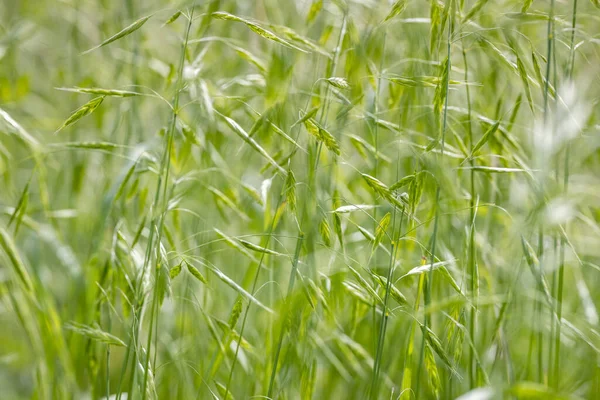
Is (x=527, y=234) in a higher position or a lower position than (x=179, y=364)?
higher

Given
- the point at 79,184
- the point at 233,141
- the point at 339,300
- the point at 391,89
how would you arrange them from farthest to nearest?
the point at 233,141, the point at 79,184, the point at 391,89, the point at 339,300

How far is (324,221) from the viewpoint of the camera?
2.97 feet

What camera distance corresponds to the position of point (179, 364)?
3.52 feet

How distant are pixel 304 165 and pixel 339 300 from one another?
23 centimetres

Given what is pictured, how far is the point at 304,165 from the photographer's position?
3.53 ft

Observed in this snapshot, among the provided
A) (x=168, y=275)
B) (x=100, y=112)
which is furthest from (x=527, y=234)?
(x=100, y=112)

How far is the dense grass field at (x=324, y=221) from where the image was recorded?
2.83 ft

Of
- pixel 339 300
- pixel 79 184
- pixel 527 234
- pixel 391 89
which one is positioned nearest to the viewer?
pixel 527 234

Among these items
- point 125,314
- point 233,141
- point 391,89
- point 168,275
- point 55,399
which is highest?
point 391,89

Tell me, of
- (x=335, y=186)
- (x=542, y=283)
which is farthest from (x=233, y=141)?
(x=542, y=283)

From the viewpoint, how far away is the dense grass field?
2.83 feet

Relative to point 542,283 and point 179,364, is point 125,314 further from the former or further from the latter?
point 542,283

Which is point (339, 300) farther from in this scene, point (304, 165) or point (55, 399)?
point (55, 399)

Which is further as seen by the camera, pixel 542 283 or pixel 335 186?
pixel 335 186
